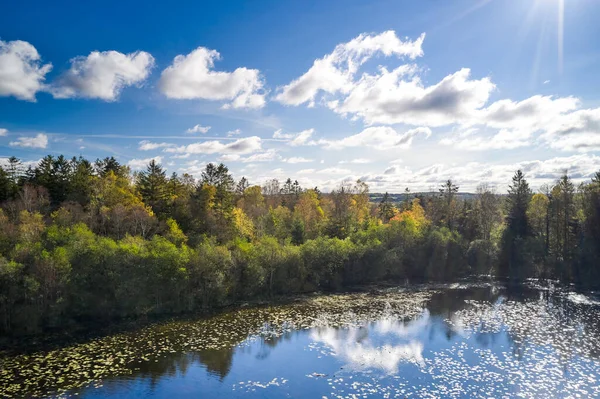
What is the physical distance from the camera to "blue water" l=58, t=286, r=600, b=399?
71.2 ft

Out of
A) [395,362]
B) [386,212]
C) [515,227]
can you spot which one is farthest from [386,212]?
[395,362]

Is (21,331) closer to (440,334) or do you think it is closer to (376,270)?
(440,334)

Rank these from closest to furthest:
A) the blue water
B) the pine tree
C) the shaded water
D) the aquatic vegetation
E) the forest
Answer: the blue water, the shaded water, the aquatic vegetation, the forest, the pine tree

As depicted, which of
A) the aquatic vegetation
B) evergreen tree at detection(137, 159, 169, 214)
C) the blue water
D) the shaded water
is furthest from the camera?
evergreen tree at detection(137, 159, 169, 214)

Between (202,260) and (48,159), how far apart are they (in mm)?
35055

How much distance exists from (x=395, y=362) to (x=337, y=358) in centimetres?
387

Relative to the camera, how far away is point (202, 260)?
39688 mm

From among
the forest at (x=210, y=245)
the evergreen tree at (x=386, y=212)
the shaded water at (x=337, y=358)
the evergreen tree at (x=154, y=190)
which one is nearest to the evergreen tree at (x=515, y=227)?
the forest at (x=210, y=245)

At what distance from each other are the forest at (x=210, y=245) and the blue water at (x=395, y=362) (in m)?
10.5

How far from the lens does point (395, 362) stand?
83.6 feet

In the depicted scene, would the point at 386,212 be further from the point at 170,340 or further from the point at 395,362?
the point at 170,340

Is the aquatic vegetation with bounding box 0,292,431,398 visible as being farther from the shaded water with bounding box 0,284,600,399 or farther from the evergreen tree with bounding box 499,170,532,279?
the evergreen tree with bounding box 499,170,532,279

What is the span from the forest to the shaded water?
5611 millimetres

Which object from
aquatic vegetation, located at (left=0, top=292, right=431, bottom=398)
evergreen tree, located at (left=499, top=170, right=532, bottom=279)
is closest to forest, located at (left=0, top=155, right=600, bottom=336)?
evergreen tree, located at (left=499, top=170, right=532, bottom=279)
